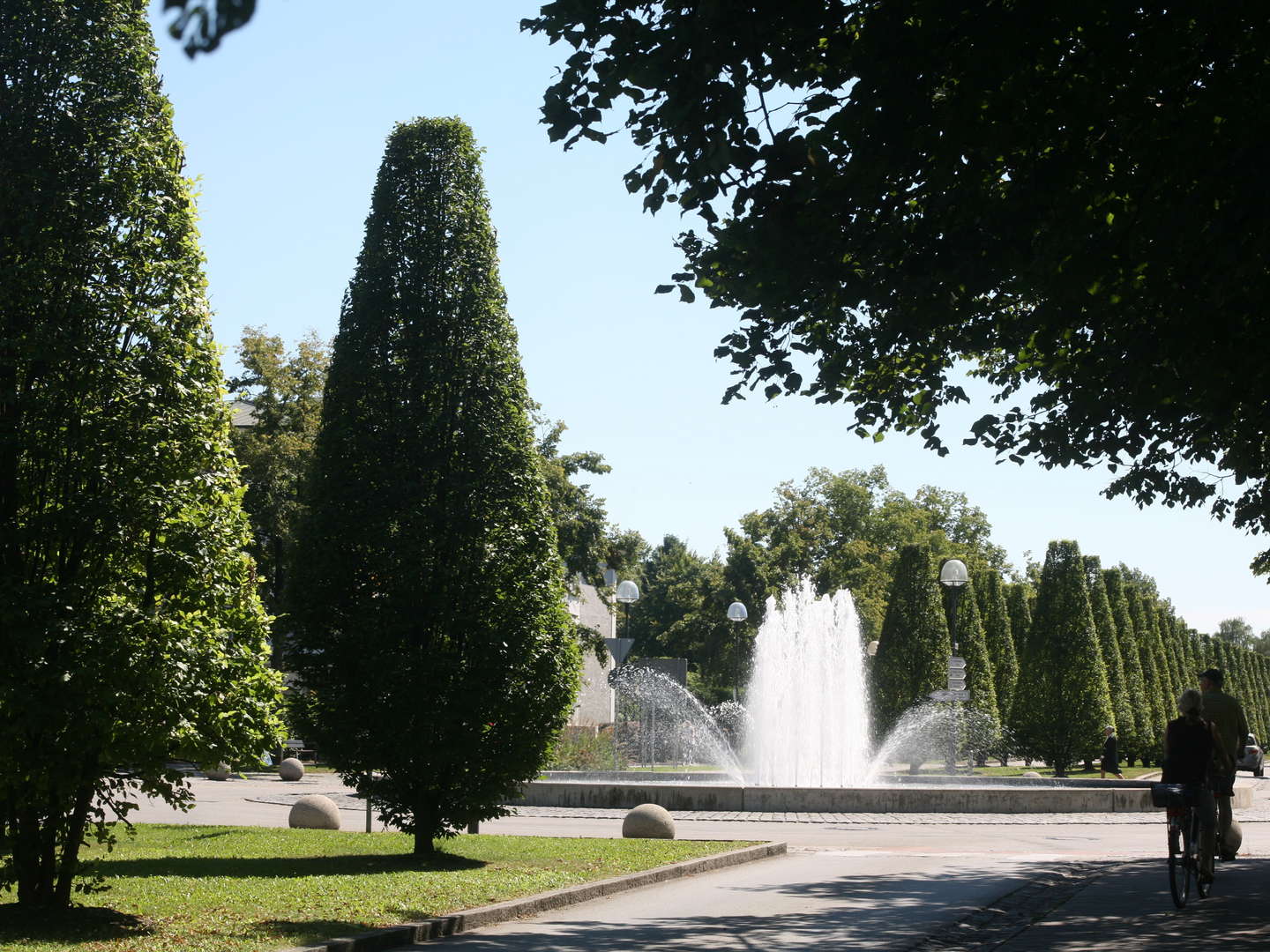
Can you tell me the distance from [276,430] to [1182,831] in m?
39.4

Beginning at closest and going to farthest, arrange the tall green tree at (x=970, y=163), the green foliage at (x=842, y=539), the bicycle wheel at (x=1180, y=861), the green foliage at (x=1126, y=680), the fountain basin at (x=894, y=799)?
1. the tall green tree at (x=970, y=163)
2. the bicycle wheel at (x=1180, y=861)
3. the fountain basin at (x=894, y=799)
4. the green foliage at (x=1126, y=680)
5. the green foliage at (x=842, y=539)

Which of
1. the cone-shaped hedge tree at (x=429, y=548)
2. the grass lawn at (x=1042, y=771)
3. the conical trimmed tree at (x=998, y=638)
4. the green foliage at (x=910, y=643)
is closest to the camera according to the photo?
the cone-shaped hedge tree at (x=429, y=548)

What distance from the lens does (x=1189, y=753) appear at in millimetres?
12516

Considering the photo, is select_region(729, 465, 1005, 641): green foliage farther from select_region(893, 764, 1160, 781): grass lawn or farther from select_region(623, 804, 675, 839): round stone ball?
select_region(623, 804, 675, 839): round stone ball

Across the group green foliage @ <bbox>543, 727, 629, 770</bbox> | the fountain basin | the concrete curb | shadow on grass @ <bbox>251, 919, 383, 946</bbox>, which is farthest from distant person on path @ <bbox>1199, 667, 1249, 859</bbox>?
green foliage @ <bbox>543, 727, 629, 770</bbox>

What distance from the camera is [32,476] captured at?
10.5 metres

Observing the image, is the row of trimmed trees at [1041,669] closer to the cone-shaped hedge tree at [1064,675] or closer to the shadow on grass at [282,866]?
the cone-shaped hedge tree at [1064,675]

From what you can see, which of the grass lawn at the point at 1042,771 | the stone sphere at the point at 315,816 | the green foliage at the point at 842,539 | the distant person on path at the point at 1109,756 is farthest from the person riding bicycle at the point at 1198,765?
the green foliage at the point at 842,539

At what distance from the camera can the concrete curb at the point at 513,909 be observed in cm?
948

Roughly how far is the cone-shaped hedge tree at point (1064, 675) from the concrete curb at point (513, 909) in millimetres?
24880

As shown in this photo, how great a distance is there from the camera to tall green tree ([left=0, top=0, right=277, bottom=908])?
9844 millimetres

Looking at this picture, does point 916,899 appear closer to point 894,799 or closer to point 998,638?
point 894,799

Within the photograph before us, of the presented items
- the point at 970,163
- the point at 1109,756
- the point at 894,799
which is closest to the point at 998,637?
the point at 1109,756

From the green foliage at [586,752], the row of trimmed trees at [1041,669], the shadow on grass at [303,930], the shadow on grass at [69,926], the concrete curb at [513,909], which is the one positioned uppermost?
the row of trimmed trees at [1041,669]
